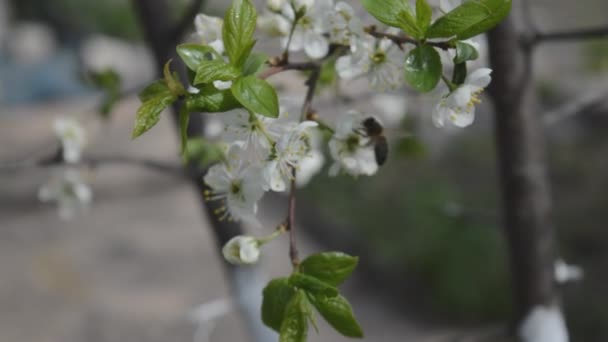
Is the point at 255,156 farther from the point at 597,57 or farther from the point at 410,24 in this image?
the point at 597,57

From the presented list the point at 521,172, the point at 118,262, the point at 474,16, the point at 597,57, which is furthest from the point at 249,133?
the point at 597,57

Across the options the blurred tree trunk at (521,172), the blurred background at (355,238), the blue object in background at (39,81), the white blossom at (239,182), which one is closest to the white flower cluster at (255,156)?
the white blossom at (239,182)

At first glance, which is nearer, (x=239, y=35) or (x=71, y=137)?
(x=239, y=35)

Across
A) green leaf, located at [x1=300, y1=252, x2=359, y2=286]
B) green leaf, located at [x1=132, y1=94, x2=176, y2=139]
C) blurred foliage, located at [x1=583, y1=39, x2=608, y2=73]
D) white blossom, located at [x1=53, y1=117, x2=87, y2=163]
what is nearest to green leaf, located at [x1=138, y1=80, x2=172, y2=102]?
green leaf, located at [x1=132, y1=94, x2=176, y2=139]

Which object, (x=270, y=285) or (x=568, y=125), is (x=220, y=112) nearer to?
(x=270, y=285)

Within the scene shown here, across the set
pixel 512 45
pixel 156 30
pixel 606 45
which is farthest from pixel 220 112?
pixel 606 45

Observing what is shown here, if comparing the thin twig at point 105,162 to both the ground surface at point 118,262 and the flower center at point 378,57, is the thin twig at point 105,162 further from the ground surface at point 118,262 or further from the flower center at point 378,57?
the ground surface at point 118,262
